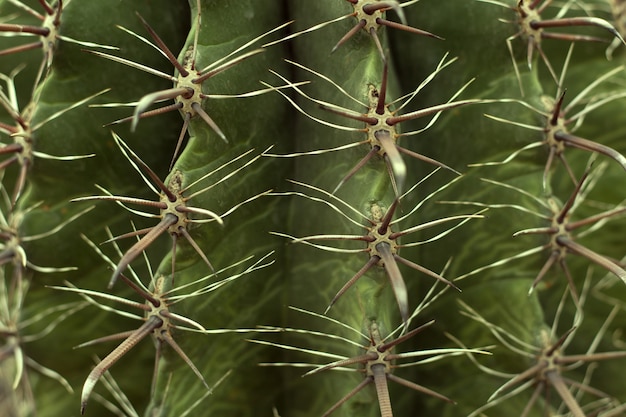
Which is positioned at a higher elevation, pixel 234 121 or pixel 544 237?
pixel 234 121

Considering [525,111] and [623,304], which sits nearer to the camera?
[525,111]

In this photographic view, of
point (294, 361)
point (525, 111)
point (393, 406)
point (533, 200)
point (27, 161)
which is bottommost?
point (393, 406)

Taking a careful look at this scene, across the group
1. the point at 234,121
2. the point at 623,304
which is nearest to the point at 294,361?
the point at 234,121

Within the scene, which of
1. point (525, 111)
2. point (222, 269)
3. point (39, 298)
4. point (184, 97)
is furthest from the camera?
point (39, 298)

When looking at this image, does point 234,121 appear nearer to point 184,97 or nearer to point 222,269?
point 184,97

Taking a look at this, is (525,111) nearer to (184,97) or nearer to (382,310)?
(382,310)

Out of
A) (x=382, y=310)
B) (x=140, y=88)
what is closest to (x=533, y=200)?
(x=382, y=310)

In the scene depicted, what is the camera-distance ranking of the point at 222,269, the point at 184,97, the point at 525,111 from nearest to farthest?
the point at 184,97, the point at 222,269, the point at 525,111
